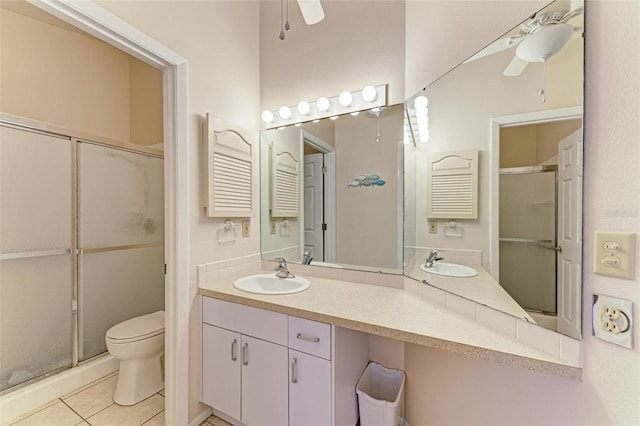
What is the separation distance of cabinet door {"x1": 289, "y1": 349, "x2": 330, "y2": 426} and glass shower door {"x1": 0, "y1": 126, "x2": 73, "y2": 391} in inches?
72.1

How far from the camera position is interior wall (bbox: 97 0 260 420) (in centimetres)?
138

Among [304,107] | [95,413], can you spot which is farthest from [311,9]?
[95,413]

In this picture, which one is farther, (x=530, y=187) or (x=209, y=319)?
(x=209, y=319)

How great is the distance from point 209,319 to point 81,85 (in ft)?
8.46

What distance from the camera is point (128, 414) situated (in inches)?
63.4

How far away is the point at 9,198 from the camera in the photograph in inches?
64.2

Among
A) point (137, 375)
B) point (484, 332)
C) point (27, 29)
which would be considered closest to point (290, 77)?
point (484, 332)

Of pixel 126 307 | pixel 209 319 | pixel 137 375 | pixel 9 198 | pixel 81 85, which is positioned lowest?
pixel 137 375

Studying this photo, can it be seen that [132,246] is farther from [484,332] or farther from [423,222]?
[484,332]

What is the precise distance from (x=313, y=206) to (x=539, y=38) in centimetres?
138

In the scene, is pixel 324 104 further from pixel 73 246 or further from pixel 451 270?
pixel 73 246

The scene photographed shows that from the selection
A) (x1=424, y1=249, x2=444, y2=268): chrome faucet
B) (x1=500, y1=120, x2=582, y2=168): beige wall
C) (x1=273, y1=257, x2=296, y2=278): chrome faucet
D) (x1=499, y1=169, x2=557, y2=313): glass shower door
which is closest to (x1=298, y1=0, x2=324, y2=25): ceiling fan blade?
(x1=500, y1=120, x2=582, y2=168): beige wall

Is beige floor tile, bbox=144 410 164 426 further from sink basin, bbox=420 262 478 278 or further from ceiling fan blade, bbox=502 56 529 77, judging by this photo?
ceiling fan blade, bbox=502 56 529 77

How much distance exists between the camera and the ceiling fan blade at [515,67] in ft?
2.90
